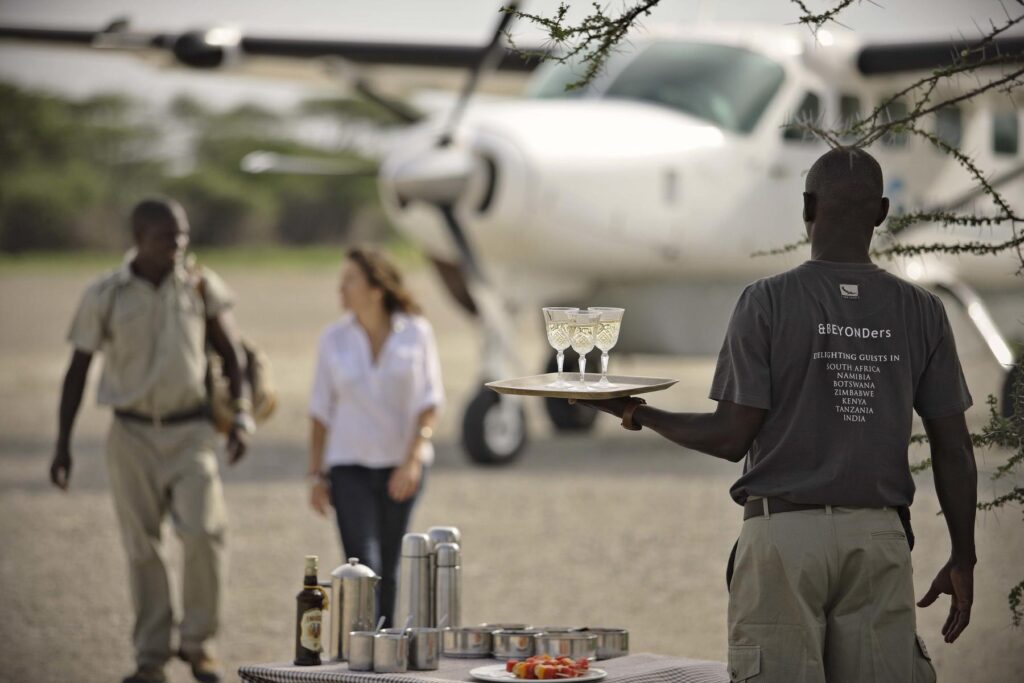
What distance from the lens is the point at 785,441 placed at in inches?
133

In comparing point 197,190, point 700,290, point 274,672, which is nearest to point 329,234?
point 197,190

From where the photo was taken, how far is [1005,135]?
15.0 meters

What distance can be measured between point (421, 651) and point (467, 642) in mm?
297

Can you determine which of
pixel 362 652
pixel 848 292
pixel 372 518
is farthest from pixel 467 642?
pixel 372 518

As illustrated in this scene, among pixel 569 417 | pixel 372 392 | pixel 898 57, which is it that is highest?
pixel 898 57

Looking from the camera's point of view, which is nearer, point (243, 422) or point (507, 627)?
point (507, 627)

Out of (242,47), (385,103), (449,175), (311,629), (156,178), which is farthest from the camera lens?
(156,178)

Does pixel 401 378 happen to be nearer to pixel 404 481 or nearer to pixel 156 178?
pixel 404 481

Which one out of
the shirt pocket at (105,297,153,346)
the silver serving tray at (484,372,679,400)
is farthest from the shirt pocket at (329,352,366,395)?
the silver serving tray at (484,372,679,400)

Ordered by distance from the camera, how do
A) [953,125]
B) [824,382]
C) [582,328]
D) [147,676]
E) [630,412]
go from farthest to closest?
[953,125]
[147,676]
[582,328]
[630,412]
[824,382]

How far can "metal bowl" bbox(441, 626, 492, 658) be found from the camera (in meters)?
4.42

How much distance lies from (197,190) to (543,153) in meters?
62.6

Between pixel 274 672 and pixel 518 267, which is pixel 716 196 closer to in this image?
Result: pixel 518 267

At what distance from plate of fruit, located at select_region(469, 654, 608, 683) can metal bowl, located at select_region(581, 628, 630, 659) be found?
311mm
